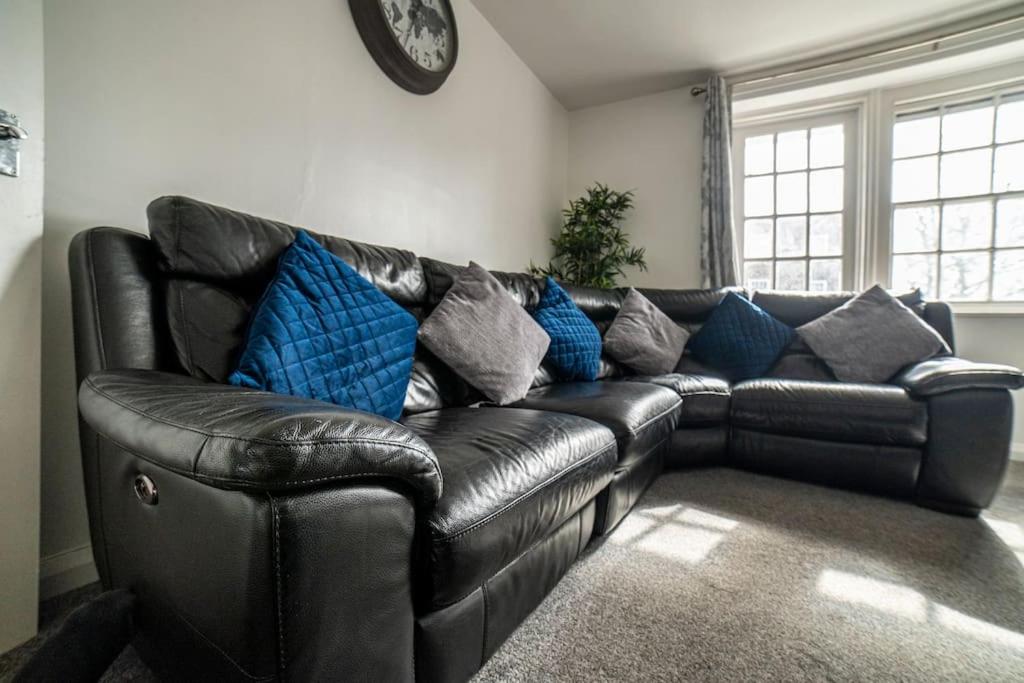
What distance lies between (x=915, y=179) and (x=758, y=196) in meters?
0.92

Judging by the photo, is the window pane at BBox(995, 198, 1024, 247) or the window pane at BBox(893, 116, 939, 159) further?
the window pane at BBox(893, 116, 939, 159)

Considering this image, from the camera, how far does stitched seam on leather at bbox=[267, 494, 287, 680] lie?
0.52 m

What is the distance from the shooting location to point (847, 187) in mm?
3223

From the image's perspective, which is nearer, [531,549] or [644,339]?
[531,549]

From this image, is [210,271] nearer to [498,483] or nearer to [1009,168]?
[498,483]

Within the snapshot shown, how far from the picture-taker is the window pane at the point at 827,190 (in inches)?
128

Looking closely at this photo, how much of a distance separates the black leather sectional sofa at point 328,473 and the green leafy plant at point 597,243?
190cm

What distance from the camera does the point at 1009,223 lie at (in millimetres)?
2797

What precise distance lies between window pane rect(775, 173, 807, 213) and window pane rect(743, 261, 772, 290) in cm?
42

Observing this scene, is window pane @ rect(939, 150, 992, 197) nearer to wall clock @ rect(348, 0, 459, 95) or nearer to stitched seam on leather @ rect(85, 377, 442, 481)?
wall clock @ rect(348, 0, 459, 95)

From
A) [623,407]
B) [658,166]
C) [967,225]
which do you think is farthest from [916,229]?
[623,407]

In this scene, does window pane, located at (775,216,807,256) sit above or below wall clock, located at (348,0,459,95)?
below

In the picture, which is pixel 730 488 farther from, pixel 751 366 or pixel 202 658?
pixel 202 658

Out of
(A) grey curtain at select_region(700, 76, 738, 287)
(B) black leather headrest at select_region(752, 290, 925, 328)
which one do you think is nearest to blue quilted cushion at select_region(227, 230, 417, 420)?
(B) black leather headrest at select_region(752, 290, 925, 328)
